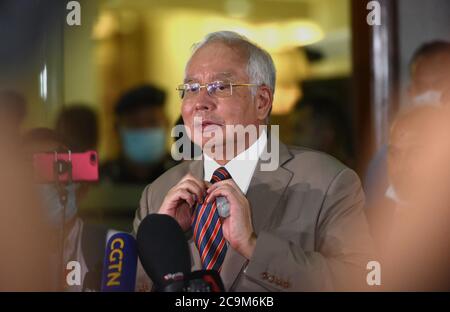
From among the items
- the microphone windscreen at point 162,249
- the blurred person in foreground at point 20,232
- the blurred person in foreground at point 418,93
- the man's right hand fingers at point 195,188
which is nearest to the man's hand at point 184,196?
the man's right hand fingers at point 195,188

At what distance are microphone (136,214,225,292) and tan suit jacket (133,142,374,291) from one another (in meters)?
0.22

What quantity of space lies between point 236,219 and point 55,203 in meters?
0.56

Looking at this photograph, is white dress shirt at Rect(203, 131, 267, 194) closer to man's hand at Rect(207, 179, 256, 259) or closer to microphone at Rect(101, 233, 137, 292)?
man's hand at Rect(207, 179, 256, 259)

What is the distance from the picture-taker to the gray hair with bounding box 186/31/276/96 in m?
1.69

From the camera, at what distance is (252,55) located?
5.57 ft

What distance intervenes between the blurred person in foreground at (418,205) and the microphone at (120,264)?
2.21ft

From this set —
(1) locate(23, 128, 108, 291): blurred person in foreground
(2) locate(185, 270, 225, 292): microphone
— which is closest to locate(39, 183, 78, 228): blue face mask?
(1) locate(23, 128, 108, 291): blurred person in foreground

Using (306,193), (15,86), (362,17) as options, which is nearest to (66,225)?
(15,86)

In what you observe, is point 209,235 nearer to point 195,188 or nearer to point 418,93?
point 195,188

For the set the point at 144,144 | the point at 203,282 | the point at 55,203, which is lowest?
the point at 203,282

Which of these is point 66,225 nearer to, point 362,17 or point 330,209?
point 330,209

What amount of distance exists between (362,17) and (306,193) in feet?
2.19

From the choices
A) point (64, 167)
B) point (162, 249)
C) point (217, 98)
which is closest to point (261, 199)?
point (217, 98)

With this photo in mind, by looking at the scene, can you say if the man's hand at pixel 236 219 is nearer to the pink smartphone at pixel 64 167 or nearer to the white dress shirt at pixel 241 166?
the white dress shirt at pixel 241 166
